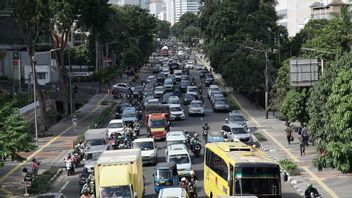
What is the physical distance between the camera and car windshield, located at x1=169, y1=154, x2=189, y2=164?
116 feet

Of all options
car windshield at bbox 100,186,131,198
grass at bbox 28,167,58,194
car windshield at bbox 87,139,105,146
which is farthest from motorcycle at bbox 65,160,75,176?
car windshield at bbox 100,186,131,198

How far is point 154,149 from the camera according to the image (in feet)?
132

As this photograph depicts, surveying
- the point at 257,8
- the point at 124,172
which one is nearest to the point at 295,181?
the point at 124,172

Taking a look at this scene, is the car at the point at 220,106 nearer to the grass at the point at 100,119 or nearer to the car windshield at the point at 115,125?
the grass at the point at 100,119

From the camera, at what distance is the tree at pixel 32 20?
52.8 meters

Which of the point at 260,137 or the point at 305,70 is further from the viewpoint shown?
the point at 260,137

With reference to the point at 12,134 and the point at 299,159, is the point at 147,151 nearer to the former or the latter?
the point at 299,159

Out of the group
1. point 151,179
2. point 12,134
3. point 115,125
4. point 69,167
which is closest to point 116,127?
point 115,125

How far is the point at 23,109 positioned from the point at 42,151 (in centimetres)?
1538

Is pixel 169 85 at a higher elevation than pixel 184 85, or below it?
higher

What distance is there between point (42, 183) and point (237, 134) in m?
15.8

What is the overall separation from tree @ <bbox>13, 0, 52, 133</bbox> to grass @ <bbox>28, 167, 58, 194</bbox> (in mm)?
15931

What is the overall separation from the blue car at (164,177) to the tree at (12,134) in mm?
6632

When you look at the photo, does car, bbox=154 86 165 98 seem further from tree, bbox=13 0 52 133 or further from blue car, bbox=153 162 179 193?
blue car, bbox=153 162 179 193
